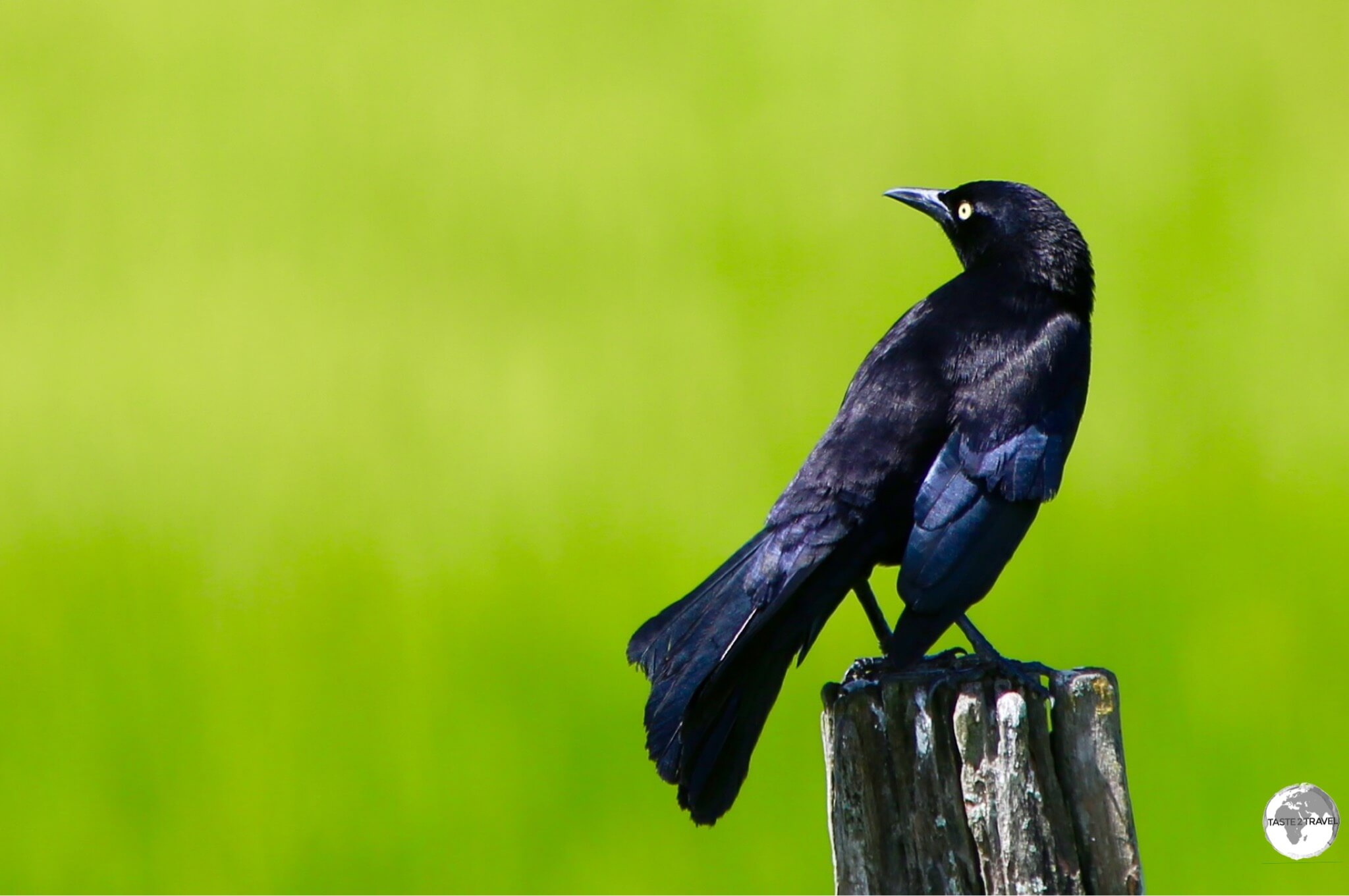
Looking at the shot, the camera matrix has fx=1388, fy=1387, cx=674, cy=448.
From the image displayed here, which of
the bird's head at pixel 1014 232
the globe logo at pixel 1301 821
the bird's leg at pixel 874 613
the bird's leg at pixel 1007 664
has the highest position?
the bird's head at pixel 1014 232

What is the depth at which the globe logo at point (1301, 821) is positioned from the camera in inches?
149

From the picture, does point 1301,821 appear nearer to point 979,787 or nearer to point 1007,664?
point 1007,664

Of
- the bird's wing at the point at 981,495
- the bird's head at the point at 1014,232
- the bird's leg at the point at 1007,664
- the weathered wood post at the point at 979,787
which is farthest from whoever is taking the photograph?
the bird's head at the point at 1014,232

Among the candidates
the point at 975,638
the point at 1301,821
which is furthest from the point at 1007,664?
the point at 1301,821

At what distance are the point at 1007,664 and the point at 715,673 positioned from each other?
0.73 metres

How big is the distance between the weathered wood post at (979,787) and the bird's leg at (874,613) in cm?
79

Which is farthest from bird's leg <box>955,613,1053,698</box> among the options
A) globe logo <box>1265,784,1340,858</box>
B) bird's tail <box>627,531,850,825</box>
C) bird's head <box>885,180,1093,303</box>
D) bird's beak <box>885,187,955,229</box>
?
bird's beak <box>885,187,955,229</box>

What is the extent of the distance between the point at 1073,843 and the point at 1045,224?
2.12 m

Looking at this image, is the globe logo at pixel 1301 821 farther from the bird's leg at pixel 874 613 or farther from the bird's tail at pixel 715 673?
the bird's tail at pixel 715 673

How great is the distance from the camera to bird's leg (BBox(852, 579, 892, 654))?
3.97m

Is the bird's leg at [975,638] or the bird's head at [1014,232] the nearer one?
the bird's leg at [975,638]

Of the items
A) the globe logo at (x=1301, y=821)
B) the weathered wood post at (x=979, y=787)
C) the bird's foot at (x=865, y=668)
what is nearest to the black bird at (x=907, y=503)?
the bird's foot at (x=865, y=668)

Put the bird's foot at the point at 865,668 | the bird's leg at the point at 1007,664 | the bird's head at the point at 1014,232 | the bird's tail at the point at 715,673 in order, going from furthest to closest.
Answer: the bird's head at the point at 1014,232 → the bird's foot at the point at 865,668 → the bird's tail at the point at 715,673 → the bird's leg at the point at 1007,664

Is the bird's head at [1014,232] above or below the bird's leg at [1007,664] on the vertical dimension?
above
